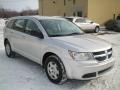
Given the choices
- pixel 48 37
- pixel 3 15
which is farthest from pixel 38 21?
pixel 3 15

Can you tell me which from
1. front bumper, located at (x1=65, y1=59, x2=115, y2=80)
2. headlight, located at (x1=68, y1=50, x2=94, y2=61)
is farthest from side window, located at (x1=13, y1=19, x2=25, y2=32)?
front bumper, located at (x1=65, y1=59, x2=115, y2=80)

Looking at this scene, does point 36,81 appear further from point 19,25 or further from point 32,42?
point 19,25

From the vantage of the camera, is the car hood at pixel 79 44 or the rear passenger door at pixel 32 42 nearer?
the car hood at pixel 79 44

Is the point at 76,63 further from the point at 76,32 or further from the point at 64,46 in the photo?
the point at 76,32

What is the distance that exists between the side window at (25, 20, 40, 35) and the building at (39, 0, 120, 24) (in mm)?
17143

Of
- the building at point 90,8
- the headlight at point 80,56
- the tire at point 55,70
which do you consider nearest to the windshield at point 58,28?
the tire at point 55,70

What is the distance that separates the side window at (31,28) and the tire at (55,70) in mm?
1022

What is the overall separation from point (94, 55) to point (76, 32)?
1.48m

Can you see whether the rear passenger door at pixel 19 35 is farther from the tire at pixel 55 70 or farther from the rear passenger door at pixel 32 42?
the tire at pixel 55 70

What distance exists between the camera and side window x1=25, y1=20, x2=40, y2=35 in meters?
5.67

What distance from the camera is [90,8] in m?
22.8

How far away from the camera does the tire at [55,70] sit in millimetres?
4676

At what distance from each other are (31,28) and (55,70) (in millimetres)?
1691

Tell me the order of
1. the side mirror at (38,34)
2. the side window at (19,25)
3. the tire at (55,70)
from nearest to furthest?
1. the tire at (55,70)
2. the side mirror at (38,34)
3. the side window at (19,25)
